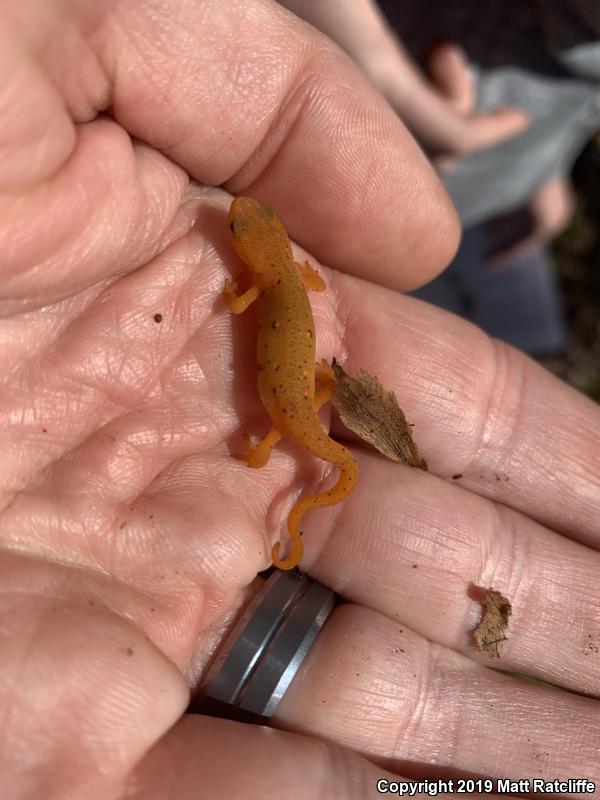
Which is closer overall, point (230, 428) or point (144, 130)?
point (144, 130)

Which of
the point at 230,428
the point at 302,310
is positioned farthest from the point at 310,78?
the point at 230,428

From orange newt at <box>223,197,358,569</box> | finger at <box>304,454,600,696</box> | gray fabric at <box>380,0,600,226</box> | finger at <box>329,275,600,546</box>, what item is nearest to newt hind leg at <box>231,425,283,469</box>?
orange newt at <box>223,197,358,569</box>

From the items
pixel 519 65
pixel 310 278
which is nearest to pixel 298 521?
pixel 310 278

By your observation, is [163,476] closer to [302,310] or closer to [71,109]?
[302,310]

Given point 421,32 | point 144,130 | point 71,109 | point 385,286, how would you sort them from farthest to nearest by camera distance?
point 421,32, point 385,286, point 144,130, point 71,109

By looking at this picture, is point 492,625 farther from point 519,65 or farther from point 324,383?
point 519,65

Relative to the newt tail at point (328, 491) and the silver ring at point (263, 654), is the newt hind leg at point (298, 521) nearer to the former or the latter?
the newt tail at point (328, 491)

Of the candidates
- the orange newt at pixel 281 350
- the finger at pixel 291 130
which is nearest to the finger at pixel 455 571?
the orange newt at pixel 281 350
